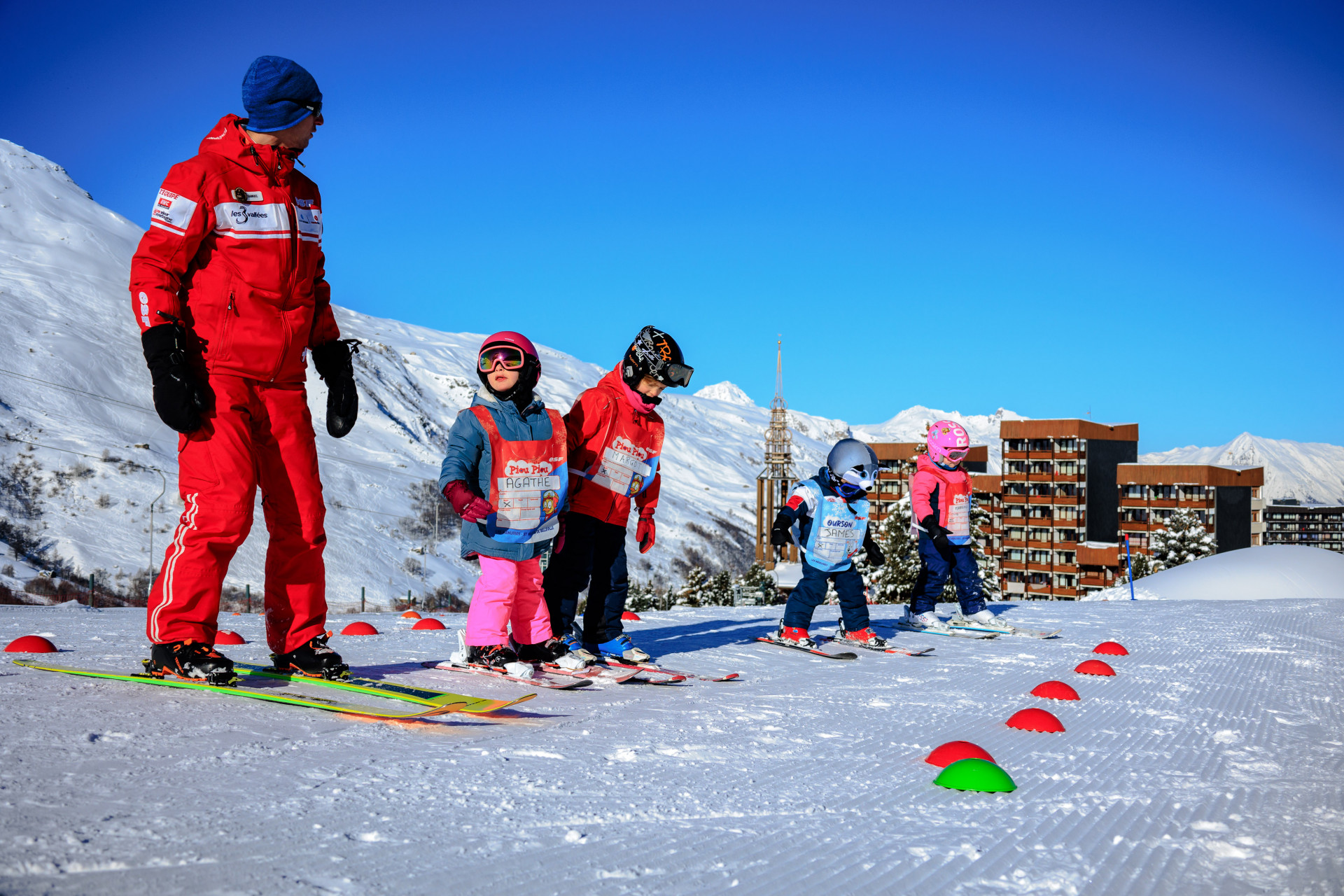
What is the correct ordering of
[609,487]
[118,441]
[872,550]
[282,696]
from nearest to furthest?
[282,696] → [609,487] → [872,550] → [118,441]

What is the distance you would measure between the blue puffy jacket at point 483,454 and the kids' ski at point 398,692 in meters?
0.92

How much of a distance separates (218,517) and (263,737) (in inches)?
42.3

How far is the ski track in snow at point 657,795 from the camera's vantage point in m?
1.91

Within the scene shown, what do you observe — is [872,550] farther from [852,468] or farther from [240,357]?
[240,357]

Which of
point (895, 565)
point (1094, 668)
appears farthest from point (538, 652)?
point (895, 565)

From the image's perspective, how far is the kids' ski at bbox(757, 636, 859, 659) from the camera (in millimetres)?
6254

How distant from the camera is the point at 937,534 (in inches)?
329

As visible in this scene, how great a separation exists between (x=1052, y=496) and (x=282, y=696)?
78.8m

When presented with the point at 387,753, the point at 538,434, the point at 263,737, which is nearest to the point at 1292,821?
the point at 387,753

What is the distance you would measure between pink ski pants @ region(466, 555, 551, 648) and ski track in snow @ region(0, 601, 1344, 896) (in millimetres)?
364

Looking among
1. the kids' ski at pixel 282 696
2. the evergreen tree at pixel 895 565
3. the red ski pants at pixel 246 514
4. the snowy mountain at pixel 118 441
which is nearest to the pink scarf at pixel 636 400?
the red ski pants at pixel 246 514

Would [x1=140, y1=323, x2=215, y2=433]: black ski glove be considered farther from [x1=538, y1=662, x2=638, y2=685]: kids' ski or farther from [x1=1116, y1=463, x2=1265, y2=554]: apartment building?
[x1=1116, y1=463, x2=1265, y2=554]: apartment building

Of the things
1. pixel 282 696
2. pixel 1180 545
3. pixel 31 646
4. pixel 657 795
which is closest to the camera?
pixel 657 795

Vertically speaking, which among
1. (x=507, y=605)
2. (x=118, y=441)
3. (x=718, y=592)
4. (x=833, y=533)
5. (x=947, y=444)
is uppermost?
(x=118, y=441)
